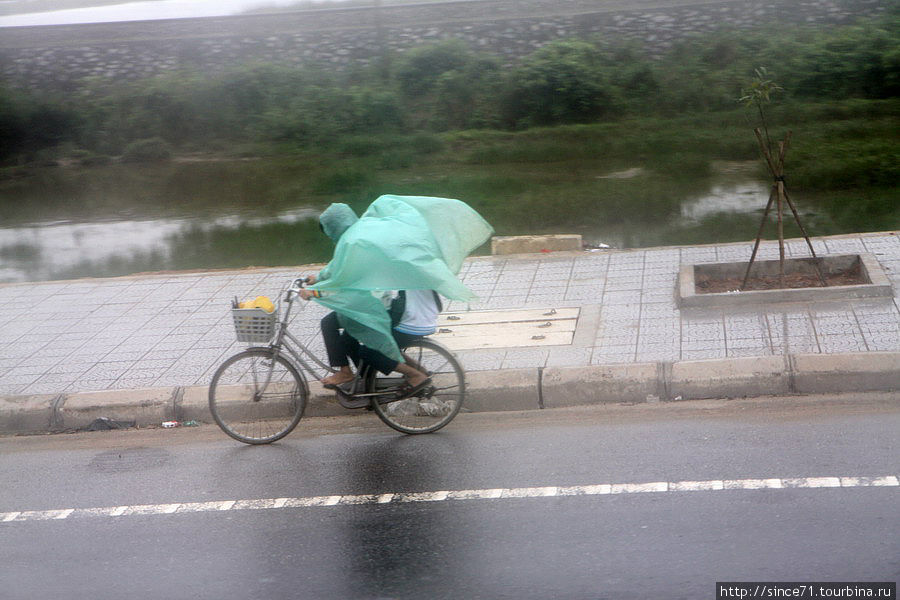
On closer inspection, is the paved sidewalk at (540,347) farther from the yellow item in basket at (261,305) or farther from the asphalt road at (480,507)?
the yellow item in basket at (261,305)

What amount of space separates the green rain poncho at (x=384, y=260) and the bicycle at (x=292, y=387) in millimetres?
331

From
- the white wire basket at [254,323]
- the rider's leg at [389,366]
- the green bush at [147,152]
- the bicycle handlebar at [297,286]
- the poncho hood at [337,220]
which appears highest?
the poncho hood at [337,220]

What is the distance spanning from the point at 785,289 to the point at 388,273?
150 inches

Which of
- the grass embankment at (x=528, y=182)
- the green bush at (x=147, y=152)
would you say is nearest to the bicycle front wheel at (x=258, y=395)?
the grass embankment at (x=528, y=182)

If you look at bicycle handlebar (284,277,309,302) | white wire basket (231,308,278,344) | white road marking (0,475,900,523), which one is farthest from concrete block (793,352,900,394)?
white wire basket (231,308,278,344)

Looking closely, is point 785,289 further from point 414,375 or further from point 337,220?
point 337,220

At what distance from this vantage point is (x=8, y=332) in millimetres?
9336

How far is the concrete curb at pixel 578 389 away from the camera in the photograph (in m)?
6.56

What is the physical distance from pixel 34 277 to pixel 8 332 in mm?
4440

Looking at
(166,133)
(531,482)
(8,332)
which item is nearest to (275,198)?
(166,133)

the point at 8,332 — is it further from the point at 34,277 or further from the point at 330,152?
the point at 330,152

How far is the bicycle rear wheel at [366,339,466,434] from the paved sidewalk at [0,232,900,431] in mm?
481

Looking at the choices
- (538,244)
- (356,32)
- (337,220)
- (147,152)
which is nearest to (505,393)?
(337,220)

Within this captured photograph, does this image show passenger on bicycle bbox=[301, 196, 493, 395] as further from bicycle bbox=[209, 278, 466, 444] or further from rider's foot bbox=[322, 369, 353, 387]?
bicycle bbox=[209, 278, 466, 444]
